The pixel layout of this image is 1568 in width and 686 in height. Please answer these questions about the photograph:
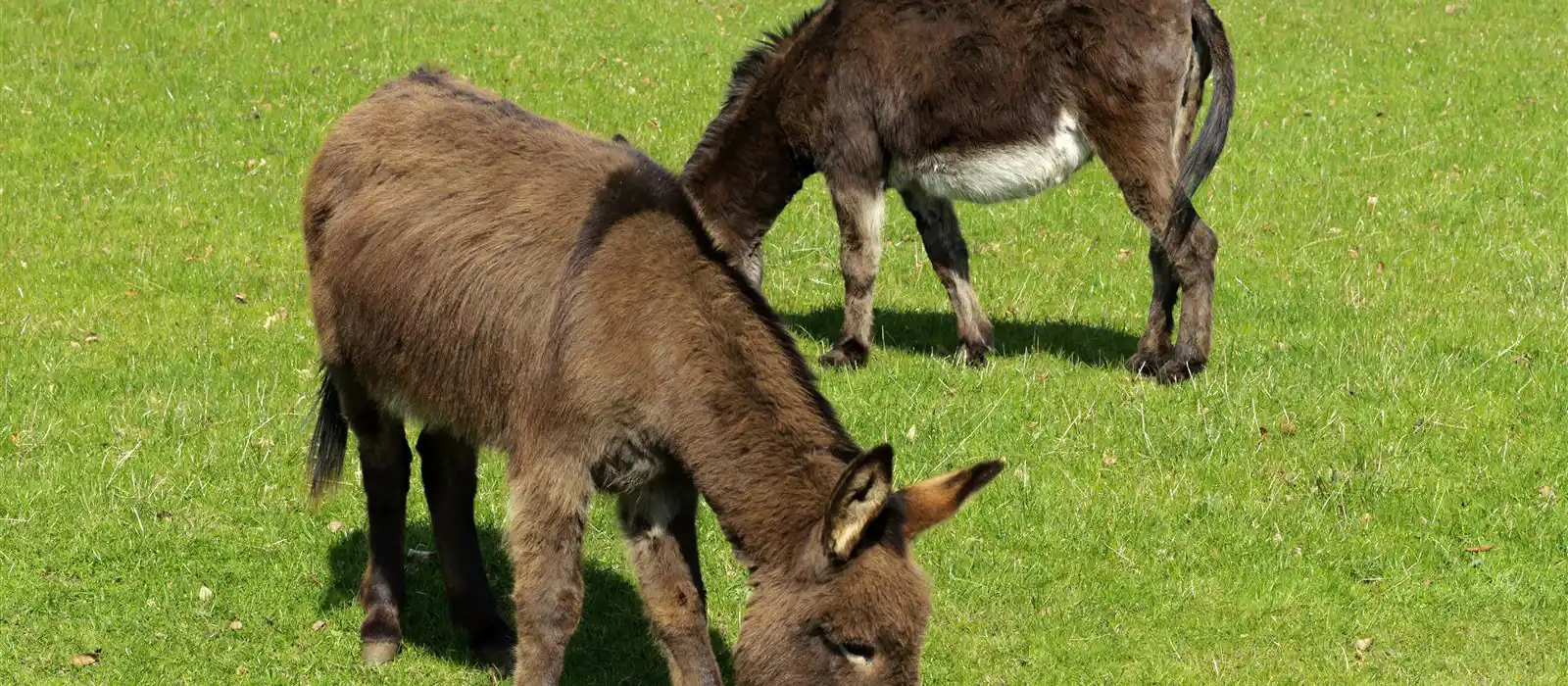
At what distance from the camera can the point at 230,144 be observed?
1216 cm

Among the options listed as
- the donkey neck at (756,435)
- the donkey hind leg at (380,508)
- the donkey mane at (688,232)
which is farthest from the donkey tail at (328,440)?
the donkey neck at (756,435)

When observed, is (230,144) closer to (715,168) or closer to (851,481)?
(715,168)

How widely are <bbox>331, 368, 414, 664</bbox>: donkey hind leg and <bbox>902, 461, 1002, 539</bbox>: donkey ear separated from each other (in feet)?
7.01

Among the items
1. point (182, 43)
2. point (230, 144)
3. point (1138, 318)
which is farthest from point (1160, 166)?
point (182, 43)

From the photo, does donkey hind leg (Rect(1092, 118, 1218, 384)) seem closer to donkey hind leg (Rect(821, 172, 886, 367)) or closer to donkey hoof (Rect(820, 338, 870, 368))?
donkey hind leg (Rect(821, 172, 886, 367))

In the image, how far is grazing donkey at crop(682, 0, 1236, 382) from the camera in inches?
316

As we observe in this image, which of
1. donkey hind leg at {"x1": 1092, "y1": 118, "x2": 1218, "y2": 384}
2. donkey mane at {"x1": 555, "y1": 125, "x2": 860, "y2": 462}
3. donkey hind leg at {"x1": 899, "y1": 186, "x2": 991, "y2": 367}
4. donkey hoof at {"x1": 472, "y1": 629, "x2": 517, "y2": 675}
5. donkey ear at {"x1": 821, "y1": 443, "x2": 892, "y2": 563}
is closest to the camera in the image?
donkey ear at {"x1": 821, "y1": 443, "x2": 892, "y2": 563}

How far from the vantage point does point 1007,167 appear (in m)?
8.27

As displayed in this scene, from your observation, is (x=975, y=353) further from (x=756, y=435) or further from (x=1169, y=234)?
(x=756, y=435)

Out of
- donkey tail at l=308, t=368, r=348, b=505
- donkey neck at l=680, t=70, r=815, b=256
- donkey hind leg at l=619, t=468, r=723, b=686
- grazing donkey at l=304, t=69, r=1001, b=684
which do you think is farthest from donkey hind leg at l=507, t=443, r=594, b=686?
donkey neck at l=680, t=70, r=815, b=256

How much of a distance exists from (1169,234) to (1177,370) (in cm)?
71

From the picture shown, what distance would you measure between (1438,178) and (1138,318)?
13.1 ft

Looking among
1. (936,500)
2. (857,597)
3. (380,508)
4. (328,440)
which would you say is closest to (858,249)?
(328,440)

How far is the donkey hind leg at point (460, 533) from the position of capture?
5.47 m
